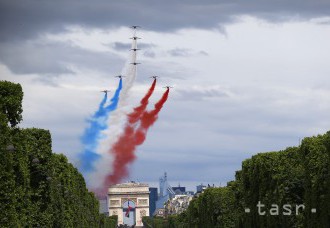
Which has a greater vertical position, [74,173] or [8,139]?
[74,173]

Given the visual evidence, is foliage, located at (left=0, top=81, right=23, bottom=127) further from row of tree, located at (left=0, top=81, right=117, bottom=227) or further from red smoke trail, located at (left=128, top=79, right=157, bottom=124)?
red smoke trail, located at (left=128, top=79, right=157, bottom=124)

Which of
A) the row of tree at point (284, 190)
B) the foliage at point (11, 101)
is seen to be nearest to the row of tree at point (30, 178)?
the foliage at point (11, 101)

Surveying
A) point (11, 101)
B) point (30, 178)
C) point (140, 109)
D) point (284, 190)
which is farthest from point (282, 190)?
point (140, 109)

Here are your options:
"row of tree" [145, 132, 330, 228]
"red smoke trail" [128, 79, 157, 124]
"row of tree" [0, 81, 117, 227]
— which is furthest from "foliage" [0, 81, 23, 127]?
"red smoke trail" [128, 79, 157, 124]

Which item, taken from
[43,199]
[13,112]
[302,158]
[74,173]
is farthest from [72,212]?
[13,112]

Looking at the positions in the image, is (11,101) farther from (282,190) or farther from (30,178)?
(282,190)

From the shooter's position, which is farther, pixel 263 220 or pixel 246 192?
pixel 246 192

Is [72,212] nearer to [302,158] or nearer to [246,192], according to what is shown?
[246,192]
